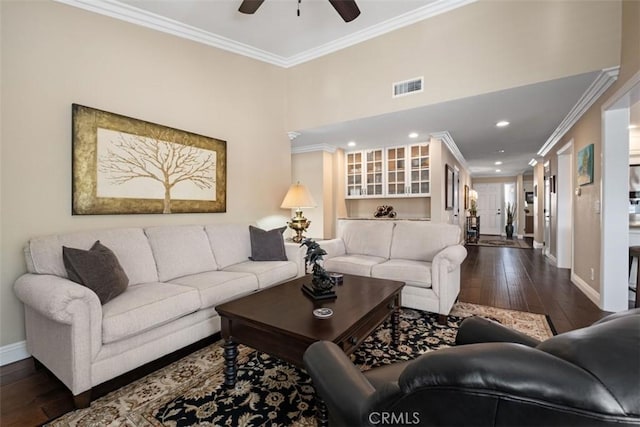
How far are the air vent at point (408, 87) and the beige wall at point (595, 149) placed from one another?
66.4 inches

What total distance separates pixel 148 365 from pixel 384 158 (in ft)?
16.0

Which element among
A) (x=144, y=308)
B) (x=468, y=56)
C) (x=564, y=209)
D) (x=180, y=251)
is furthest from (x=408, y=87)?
(x=564, y=209)

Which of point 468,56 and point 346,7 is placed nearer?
point 346,7

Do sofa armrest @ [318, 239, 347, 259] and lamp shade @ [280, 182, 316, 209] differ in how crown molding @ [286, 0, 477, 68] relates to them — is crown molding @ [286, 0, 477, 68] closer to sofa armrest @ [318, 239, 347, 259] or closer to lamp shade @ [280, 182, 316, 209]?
lamp shade @ [280, 182, 316, 209]

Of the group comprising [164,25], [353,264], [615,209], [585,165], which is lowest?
[353,264]

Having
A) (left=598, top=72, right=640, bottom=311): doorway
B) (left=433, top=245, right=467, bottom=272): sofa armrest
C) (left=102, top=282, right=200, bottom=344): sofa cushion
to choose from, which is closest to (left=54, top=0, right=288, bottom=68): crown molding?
(left=102, top=282, right=200, bottom=344): sofa cushion

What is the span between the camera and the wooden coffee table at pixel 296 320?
144 cm

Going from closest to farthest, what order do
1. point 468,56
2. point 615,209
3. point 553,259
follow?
1. point 615,209
2. point 468,56
3. point 553,259

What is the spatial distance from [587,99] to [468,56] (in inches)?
59.8

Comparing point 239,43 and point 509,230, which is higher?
point 239,43

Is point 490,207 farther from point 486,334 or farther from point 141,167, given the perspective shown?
point 141,167

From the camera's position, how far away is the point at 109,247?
7.18ft

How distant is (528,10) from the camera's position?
2.75 meters

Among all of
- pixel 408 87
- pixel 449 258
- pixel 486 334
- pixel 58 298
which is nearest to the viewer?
pixel 486 334
